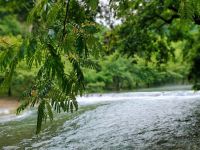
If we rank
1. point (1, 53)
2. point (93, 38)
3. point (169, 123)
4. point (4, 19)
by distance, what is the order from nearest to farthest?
1. point (1, 53)
2. point (93, 38)
3. point (169, 123)
4. point (4, 19)

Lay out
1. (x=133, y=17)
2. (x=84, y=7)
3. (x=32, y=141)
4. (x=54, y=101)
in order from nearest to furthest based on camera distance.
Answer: (x=54, y=101) → (x=84, y=7) → (x=32, y=141) → (x=133, y=17)

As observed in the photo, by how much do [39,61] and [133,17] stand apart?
11.3 m

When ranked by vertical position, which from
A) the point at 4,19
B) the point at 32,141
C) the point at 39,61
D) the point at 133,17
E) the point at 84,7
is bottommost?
the point at 32,141

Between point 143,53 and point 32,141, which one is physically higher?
point 143,53

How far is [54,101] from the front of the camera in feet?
8.32

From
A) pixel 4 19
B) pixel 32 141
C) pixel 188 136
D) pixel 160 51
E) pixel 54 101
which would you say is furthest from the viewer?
pixel 4 19

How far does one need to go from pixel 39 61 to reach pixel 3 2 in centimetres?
525

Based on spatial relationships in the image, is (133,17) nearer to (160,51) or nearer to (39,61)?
(160,51)

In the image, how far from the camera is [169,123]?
40.7 feet

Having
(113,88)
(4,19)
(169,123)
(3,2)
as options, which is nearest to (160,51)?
(169,123)

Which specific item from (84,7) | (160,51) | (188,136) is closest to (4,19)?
(160,51)

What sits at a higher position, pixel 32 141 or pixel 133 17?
pixel 133 17

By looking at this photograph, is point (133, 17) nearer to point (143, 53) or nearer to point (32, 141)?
point (143, 53)

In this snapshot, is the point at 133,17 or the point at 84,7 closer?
the point at 84,7
